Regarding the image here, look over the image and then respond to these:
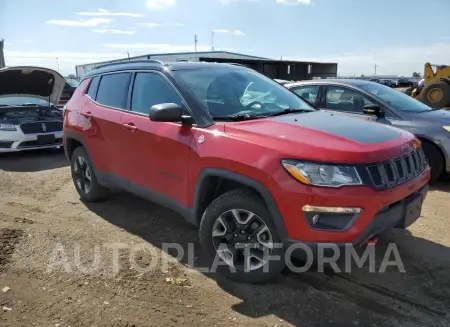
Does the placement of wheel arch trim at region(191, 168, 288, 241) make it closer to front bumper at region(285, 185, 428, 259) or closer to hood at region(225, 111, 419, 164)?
front bumper at region(285, 185, 428, 259)

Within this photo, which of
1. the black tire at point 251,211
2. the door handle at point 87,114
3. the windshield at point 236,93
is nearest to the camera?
the black tire at point 251,211

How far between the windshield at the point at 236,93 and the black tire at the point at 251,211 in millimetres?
802

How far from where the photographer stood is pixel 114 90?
4.64 m

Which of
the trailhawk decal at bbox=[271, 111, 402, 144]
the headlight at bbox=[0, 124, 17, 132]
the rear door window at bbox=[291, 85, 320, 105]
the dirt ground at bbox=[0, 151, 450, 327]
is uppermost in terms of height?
the rear door window at bbox=[291, 85, 320, 105]

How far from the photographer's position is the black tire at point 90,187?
16.6 ft

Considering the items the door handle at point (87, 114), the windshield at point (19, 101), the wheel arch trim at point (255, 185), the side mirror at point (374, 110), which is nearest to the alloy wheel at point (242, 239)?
the wheel arch trim at point (255, 185)

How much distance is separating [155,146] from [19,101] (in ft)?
21.4

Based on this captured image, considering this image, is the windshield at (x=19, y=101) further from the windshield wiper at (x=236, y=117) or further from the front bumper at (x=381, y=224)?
the front bumper at (x=381, y=224)

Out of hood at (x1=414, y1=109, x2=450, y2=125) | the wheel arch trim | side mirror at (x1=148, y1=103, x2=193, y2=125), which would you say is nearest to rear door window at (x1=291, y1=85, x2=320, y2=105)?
hood at (x1=414, y1=109, x2=450, y2=125)

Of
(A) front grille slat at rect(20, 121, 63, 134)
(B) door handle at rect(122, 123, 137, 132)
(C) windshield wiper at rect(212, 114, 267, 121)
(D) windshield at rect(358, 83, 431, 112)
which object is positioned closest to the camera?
(C) windshield wiper at rect(212, 114, 267, 121)

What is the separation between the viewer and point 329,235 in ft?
9.12

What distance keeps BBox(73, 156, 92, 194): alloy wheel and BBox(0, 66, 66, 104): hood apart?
12.6 ft

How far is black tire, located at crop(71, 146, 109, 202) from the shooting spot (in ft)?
16.6

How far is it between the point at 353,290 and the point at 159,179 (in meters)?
1.94
